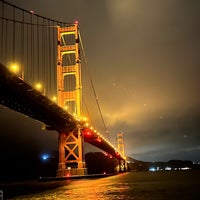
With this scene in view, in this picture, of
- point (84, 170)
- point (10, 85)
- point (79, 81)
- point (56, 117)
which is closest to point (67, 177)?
point (84, 170)

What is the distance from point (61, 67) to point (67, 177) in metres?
14.0

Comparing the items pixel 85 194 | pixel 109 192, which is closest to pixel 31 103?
pixel 109 192

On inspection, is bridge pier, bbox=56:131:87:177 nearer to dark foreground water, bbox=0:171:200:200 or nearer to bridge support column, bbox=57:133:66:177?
bridge support column, bbox=57:133:66:177

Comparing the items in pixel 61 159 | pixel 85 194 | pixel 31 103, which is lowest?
pixel 85 194

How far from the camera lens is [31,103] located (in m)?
32.2

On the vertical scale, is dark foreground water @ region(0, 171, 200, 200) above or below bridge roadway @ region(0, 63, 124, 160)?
below

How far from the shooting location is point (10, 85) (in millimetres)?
27297

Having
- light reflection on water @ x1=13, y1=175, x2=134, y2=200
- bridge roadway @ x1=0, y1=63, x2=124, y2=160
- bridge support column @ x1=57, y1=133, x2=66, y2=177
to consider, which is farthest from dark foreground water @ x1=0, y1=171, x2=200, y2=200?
bridge support column @ x1=57, y1=133, x2=66, y2=177

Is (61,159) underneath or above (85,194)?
above

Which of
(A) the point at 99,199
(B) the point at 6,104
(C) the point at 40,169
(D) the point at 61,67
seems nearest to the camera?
(A) the point at 99,199

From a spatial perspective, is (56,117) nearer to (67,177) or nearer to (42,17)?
(67,177)

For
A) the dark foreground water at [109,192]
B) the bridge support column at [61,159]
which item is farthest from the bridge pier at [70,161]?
the dark foreground water at [109,192]

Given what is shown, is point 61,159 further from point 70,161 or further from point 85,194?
point 85,194

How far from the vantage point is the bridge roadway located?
2715 cm
